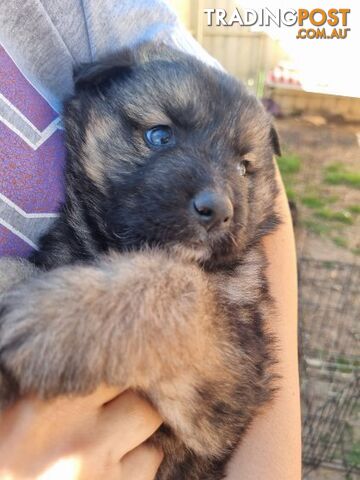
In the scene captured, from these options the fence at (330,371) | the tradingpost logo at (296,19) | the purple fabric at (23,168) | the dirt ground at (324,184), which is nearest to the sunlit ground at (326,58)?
the tradingpost logo at (296,19)

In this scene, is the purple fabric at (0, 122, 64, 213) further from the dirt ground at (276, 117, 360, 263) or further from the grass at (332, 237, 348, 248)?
the grass at (332, 237, 348, 248)

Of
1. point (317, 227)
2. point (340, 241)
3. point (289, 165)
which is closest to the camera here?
point (340, 241)

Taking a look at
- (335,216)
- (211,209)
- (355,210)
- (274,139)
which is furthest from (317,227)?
(211,209)

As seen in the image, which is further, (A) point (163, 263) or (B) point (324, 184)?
(B) point (324, 184)

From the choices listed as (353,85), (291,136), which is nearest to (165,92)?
(291,136)

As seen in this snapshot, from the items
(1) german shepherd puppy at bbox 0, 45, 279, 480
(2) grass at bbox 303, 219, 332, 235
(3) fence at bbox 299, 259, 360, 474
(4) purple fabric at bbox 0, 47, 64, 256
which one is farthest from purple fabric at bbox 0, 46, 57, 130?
(2) grass at bbox 303, 219, 332, 235

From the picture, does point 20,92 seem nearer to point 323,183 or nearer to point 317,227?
point 317,227

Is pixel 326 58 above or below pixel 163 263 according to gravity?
below
